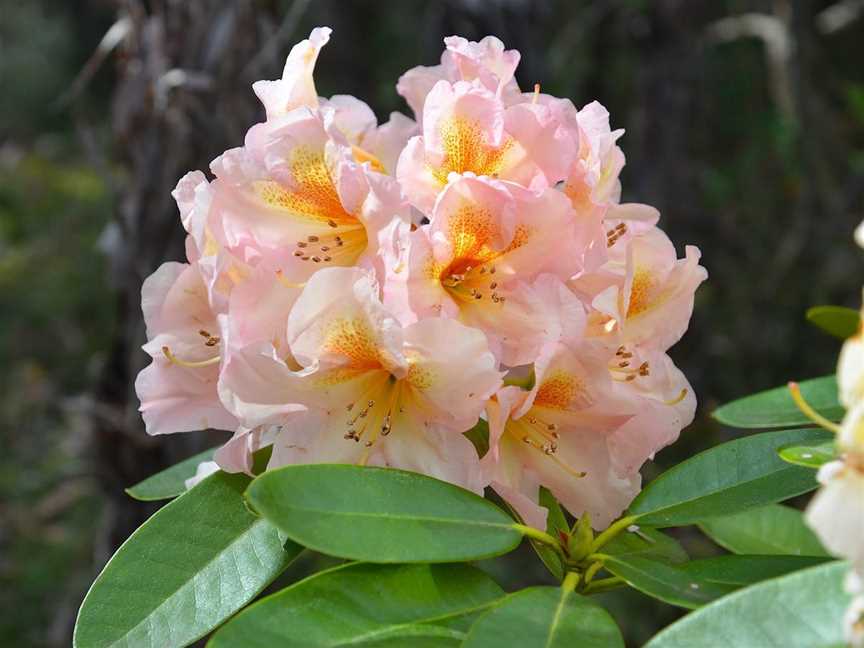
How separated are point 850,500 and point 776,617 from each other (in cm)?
8

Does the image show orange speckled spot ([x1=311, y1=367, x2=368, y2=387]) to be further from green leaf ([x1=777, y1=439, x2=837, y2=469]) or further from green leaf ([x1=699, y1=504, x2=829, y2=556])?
green leaf ([x1=699, y1=504, x2=829, y2=556])

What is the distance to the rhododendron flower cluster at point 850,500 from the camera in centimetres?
42

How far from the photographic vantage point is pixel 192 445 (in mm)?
1539

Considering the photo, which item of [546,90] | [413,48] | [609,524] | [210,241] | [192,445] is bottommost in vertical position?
[413,48]

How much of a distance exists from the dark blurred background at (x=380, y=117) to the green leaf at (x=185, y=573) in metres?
0.82

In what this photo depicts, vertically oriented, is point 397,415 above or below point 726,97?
above

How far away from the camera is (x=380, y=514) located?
622mm

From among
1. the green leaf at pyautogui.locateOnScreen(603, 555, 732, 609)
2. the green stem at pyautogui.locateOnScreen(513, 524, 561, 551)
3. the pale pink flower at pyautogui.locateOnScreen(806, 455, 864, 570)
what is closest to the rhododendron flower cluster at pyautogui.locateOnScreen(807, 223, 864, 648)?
the pale pink flower at pyautogui.locateOnScreen(806, 455, 864, 570)

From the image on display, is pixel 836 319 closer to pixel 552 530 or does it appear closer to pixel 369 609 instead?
pixel 552 530

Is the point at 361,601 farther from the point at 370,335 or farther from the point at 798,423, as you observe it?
the point at 798,423

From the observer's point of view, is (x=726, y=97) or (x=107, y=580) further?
(x=726, y=97)

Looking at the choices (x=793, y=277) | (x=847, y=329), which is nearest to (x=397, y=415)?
(x=847, y=329)

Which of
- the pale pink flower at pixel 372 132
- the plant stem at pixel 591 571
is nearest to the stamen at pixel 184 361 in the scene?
the pale pink flower at pixel 372 132

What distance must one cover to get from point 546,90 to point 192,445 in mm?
943
